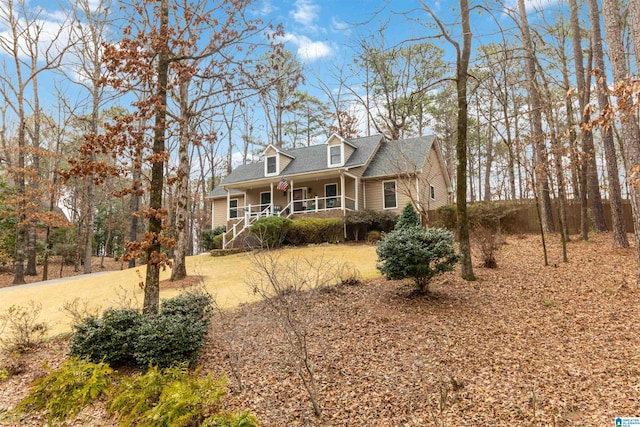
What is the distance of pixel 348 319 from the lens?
677 centimetres

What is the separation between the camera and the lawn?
9383 mm

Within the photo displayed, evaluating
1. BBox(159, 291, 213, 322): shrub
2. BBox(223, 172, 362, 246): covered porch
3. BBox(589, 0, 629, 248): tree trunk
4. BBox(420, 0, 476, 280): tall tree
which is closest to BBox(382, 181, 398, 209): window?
BBox(223, 172, 362, 246): covered porch

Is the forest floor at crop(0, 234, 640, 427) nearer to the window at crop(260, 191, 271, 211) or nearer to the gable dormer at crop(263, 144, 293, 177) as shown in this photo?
the gable dormer at crop(263, 144, 293, 177)

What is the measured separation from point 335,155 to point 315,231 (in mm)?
5500

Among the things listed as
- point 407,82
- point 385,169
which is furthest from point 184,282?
point 407,82

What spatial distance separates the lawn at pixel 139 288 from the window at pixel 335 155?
5906mm

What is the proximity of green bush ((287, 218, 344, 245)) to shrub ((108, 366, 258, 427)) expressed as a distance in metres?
12.7

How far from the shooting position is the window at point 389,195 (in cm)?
2016

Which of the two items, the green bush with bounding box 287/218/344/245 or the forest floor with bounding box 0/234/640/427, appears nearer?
the forest floor with bounding box 0/234/640/427

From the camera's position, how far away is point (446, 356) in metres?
5.12

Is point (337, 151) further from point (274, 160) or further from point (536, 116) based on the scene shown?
point (536, 116)

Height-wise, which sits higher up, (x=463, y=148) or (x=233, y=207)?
(x=233, y=207)

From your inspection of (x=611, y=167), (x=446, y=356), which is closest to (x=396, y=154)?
(x=611, y=167)

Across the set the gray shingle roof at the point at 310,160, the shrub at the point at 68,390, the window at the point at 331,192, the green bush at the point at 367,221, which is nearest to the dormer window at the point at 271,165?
the gray shingle roof at the point at 310,160
